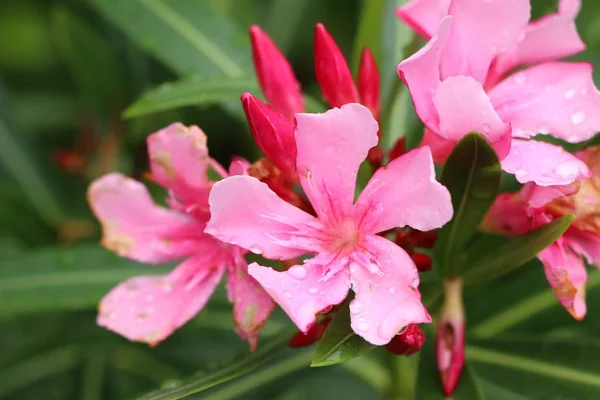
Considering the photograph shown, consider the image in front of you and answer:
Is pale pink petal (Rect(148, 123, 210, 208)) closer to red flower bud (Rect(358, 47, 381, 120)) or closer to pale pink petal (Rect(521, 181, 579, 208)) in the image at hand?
red flower bud (Rect(358, 47, 381, 120))

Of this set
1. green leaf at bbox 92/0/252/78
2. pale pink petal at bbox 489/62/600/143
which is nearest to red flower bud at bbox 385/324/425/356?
pale pink petal at bbox 489/62/600/143

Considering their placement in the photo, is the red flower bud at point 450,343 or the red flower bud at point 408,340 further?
the red flower bud at point 450,343

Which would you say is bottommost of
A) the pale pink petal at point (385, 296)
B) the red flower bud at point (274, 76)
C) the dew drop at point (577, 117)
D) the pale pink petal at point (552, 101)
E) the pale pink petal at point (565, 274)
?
the pale pink petal at point (565, 274)

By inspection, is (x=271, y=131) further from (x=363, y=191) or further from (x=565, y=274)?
(x=565, y=274)

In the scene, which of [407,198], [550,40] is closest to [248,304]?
[407,198]

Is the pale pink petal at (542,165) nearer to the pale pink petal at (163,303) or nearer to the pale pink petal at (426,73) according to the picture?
the pale pink petal at (426,73)

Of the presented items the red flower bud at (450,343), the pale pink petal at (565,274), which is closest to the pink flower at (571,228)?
the pale pink petal at (565,274)

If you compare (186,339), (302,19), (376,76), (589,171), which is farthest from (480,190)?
(302,19)
